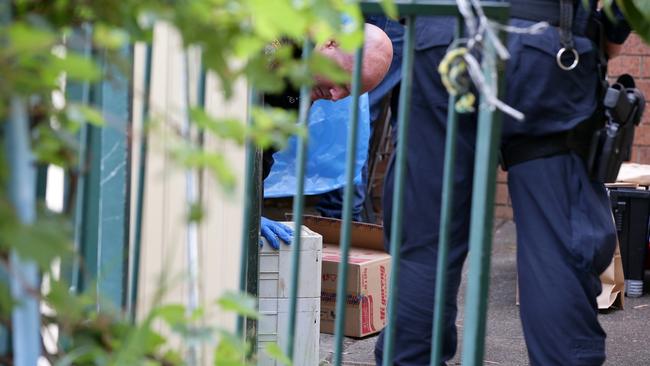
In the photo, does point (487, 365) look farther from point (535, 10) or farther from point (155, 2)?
point (155, 2)

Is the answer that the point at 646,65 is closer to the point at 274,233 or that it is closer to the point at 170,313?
the point at 274,233

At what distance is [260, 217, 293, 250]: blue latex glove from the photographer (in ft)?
11.1

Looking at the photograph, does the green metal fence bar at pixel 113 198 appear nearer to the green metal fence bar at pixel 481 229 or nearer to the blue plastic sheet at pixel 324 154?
the green metal fence bar at pixel 481 229

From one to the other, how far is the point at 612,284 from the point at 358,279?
1215 millimetres

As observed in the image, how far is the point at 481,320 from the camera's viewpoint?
1.94m

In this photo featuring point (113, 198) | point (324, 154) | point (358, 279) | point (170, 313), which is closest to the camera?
point (170, 313)

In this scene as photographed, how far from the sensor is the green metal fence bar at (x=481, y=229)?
1.90 metres

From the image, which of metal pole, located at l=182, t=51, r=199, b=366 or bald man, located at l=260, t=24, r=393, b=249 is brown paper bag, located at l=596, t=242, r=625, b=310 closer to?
bald man, located at l=260, t=24, r=393, b=249

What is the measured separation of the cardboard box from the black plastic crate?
3.98 feet

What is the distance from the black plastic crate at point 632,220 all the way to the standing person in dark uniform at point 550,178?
2.30 metres

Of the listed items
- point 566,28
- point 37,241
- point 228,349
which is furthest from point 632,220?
point 37,241

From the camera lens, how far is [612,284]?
15.6 feet

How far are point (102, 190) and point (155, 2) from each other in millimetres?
→ 1096

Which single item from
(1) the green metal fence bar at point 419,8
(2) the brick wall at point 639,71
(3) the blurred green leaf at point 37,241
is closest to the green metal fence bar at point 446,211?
(1) the green metal fence bar at point 419,8
